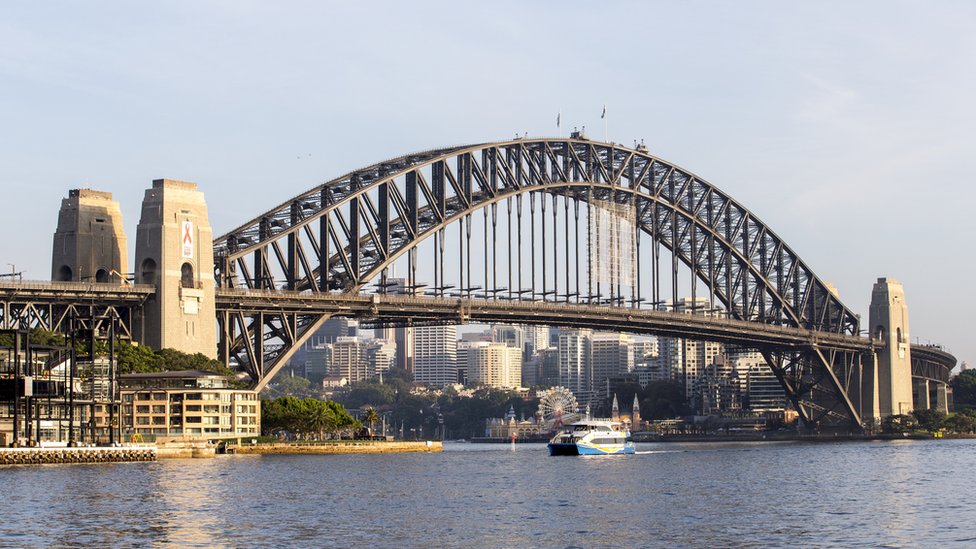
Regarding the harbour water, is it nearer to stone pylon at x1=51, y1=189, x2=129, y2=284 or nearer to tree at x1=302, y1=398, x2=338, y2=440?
stone pylon at x1=51, y1=189, x2=129, y2=284

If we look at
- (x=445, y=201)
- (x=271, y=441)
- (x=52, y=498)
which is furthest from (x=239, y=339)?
(x=52, y=498)

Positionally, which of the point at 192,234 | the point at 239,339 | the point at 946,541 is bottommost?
the point at 946,541

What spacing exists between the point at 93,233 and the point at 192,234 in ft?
30.2

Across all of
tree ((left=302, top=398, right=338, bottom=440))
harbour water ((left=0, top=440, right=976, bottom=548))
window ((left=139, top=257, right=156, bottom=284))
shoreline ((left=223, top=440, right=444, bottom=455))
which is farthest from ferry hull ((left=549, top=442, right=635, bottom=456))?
window ((left=139, top=257, right=156, bottom=284))

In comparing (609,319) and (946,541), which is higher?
(609,319)

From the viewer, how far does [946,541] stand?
179 ft

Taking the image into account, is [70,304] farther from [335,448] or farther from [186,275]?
[335,448]

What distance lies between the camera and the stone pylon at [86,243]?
121m

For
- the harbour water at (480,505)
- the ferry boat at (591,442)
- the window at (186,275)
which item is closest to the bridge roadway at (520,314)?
the window at (186,275)

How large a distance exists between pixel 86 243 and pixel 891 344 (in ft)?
355

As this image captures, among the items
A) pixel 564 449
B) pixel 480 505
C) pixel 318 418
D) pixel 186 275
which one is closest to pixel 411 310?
pixel 318 418

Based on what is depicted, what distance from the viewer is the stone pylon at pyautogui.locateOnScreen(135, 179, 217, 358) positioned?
115 metres

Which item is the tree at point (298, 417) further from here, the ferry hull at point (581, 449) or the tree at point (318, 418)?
the ferry hull at point (581, 449)

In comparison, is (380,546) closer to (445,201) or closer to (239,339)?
(239,339)
